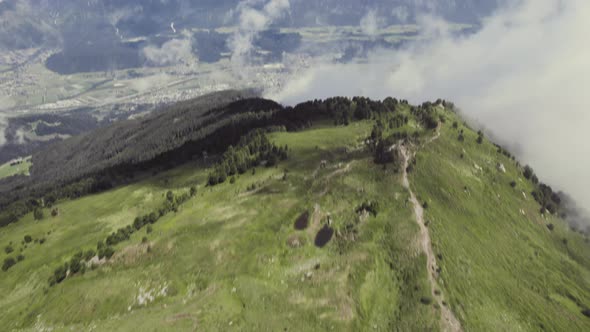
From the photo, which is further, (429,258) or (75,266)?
(75,266)

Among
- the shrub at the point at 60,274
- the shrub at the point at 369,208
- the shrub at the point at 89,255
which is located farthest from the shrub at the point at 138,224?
the shrub at the point at 369,208

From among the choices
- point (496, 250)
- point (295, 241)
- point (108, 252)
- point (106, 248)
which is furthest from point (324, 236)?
point (106, 248)

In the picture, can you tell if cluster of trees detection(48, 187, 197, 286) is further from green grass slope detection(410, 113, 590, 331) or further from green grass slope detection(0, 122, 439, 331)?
green grass slope detection(410, 113, 590, 331)

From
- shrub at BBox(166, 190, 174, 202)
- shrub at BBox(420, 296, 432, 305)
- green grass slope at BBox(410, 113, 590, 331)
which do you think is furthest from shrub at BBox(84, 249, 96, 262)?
green grass slope at BBox(410, 113, 590, 331)

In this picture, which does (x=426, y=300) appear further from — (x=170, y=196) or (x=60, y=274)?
(x=170, y=196)

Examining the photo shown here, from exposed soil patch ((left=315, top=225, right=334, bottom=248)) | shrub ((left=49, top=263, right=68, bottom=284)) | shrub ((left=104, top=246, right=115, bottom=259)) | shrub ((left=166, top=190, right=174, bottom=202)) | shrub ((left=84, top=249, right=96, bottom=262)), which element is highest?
exposed soil patch ((left=315, top=225, right=334, bottom=248))

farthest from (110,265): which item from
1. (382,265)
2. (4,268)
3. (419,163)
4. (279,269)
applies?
(419,163)
